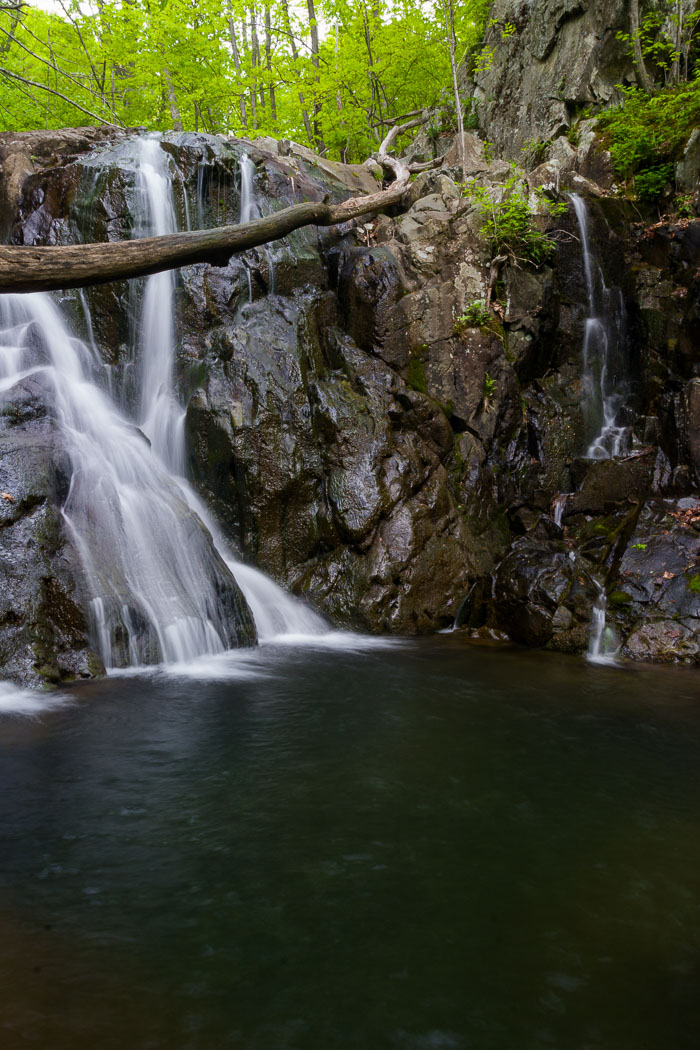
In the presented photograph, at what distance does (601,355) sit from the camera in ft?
40.2

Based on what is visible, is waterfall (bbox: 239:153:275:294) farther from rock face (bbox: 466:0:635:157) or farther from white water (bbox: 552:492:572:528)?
rock face (bbox: 466:0:635:157)

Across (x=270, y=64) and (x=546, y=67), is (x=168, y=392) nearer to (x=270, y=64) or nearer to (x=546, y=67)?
(x=546, y=67)

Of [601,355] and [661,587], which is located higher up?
[601,355]

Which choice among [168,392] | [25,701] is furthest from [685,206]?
[25,701]

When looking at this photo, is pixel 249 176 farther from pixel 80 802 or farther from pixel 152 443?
pixel 80 802

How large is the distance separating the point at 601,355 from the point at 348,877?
1116cm

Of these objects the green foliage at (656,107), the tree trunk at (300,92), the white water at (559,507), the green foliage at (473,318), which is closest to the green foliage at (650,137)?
the green foliage at (656,107)

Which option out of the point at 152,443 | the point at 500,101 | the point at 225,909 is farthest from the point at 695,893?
the point at 500,101

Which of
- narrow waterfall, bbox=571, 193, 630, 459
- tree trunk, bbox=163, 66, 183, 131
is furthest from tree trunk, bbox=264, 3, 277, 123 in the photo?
narrow waterfall, bbox=571, 193, 630, 459

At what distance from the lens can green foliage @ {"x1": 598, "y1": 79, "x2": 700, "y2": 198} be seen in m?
12.7

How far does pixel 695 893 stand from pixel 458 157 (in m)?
16.1

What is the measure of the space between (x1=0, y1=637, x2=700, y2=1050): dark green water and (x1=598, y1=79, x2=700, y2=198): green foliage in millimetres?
11378

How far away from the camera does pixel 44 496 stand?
287 inches

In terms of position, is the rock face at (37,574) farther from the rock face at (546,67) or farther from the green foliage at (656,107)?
the rock face at (546,67)
